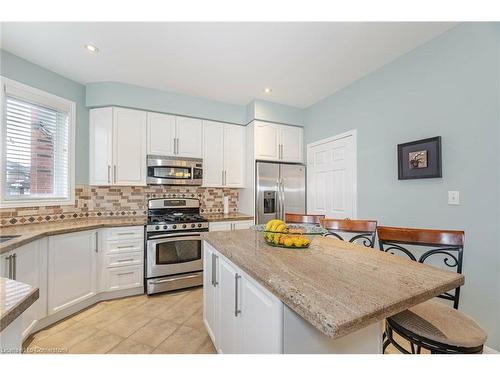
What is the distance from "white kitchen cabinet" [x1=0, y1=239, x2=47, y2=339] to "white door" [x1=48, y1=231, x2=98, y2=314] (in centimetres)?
5

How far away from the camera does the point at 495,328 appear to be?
1.59 meters

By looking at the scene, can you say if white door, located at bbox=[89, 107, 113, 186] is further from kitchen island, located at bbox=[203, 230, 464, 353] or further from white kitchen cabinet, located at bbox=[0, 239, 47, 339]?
kitchen island, located at bbox=[203, 230, 464, 353]

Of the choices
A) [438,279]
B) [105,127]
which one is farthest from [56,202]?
[438,279]

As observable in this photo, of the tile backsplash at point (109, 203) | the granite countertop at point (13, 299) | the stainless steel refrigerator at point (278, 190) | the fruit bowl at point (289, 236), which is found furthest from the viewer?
the stainless steel refrigerator at point (278, 190)

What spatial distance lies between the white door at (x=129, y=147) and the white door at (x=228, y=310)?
2.06 m

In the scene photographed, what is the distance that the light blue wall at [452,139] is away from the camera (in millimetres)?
1606

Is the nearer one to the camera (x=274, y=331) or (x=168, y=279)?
(x=274, y=331)

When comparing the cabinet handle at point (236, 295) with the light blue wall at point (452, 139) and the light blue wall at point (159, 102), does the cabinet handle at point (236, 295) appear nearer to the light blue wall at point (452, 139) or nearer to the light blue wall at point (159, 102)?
the light blue wall at point (452, 139)

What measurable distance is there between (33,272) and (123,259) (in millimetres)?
823

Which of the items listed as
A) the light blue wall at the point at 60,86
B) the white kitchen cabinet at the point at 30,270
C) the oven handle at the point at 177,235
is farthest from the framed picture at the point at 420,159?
the light blue wall at the point at 60,86
